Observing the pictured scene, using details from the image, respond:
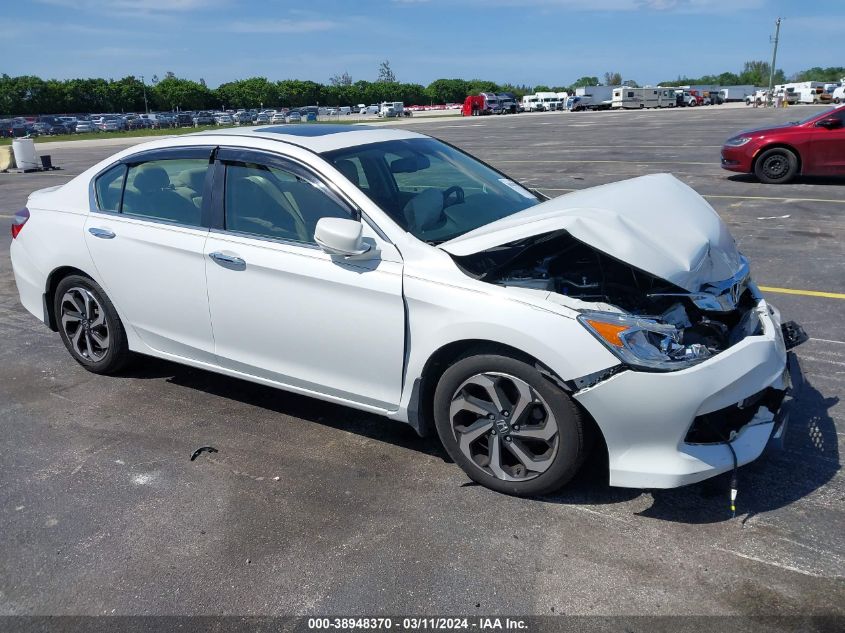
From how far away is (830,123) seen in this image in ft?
40.9

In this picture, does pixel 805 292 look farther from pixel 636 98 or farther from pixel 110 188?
pixel 636 98

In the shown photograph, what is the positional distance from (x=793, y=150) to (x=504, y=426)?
39.1 ft

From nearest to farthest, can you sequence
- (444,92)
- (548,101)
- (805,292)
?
(805,292), (548,101), (444,92)

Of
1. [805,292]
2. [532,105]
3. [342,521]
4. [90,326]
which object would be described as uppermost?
[532,105]

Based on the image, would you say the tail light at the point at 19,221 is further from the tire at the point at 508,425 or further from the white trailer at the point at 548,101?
the white trailer at the point at 548,101

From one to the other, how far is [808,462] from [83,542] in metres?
3.41

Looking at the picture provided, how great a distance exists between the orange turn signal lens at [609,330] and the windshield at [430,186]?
99 cm

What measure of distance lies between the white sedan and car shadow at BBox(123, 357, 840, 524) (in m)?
0.30

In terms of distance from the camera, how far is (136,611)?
2.70 meters

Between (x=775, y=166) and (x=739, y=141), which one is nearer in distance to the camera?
(x=775, y=166)

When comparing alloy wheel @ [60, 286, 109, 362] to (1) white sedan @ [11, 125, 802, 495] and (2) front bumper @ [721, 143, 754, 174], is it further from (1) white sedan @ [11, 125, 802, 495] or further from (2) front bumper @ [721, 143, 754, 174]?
(2) front bumper @ [721, 143, 754, 174]

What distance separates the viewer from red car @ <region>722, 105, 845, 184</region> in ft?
41.0

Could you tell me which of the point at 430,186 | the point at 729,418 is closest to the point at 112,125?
the point at 430,186

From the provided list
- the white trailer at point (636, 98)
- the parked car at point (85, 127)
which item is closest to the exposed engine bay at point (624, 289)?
the parked car at point (85, 127)
